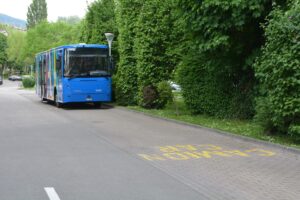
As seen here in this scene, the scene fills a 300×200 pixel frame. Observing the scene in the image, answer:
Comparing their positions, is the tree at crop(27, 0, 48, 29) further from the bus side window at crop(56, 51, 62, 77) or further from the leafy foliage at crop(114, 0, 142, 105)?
the leafy foliage at crop(114, 0, 142, 105)

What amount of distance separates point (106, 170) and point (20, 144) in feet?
13.9

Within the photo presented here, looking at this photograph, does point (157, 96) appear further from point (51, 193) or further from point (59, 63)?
point (51, 193)

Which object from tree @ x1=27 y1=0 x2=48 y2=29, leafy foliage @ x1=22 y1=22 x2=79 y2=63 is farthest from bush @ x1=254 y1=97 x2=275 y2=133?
tree @ x1=27 y1=0 x2=48 y2=29

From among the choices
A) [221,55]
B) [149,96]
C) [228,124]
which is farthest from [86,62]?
[228,124]

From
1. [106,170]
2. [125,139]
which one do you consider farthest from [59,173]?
[125,139]

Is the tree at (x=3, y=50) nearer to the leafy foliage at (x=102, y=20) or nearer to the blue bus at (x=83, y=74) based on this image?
the leafy foliage at (x=102, y=20)

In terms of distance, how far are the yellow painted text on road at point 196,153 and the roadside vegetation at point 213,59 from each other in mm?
1167

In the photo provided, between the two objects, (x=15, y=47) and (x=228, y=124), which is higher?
(x=15, y=47)

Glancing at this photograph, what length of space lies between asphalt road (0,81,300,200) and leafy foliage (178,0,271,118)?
108 inches

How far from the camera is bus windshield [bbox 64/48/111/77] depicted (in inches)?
1021

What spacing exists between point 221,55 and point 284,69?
5.35 meters

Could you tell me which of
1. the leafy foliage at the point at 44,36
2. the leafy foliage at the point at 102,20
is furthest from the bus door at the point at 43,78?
the leafy foliage at the point at 44,36

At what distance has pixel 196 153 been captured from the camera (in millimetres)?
11766

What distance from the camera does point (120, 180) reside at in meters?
8.74
